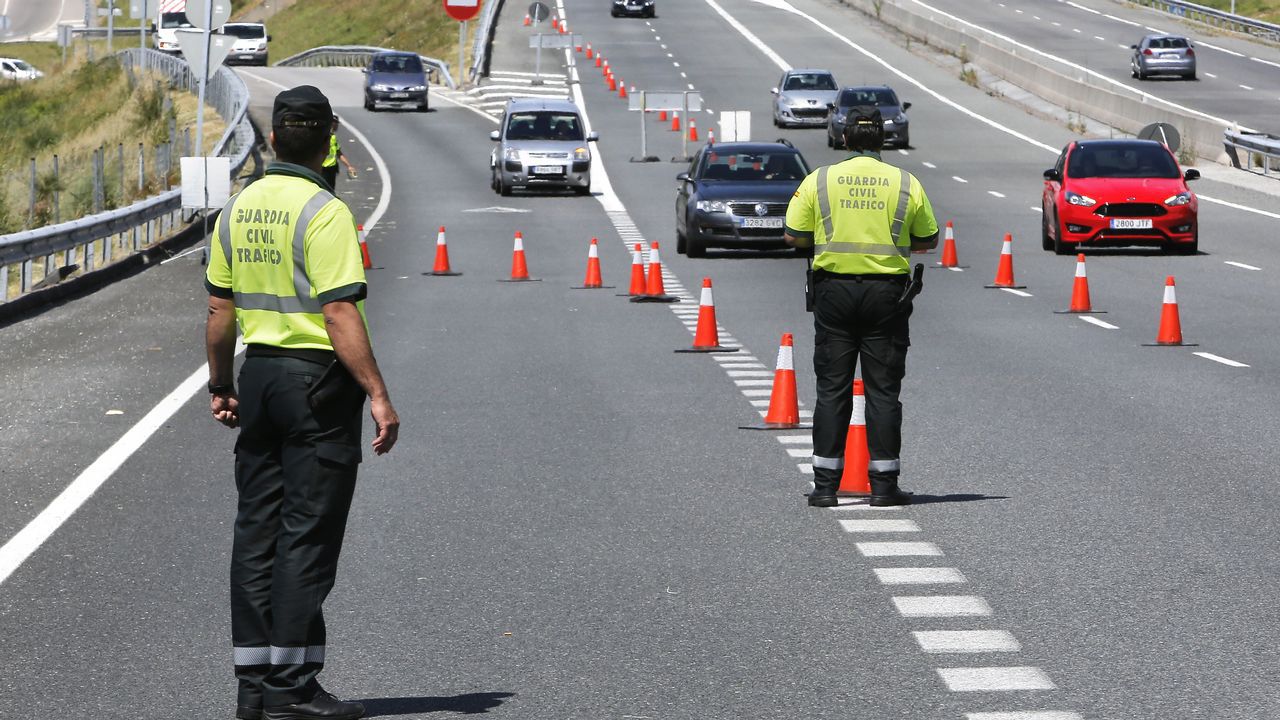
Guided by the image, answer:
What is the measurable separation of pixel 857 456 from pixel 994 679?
3.64 metres

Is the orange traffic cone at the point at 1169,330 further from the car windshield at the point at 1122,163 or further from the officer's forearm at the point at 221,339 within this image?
the officer's forearm at the point at 221,339

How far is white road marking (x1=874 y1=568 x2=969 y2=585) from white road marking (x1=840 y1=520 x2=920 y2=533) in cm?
88

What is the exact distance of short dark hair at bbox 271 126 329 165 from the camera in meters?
6.06

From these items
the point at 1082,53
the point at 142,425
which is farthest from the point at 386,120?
the point at 142,425

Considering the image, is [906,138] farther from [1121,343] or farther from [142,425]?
[142,425]

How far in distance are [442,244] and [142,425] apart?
12.5m

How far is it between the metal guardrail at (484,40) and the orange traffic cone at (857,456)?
64.1 meters

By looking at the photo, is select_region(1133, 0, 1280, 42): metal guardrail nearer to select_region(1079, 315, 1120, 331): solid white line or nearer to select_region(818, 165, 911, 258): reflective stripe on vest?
select_region(1079, 315, 1120, 331): solid white line

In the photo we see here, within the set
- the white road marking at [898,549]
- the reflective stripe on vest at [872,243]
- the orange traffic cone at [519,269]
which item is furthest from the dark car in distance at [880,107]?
the white road marking at [898,549]

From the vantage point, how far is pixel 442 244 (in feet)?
81.0

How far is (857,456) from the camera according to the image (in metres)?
10.0

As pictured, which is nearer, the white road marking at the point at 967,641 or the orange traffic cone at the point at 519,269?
the white road marking at the point at 967,641

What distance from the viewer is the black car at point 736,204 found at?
89.0ft

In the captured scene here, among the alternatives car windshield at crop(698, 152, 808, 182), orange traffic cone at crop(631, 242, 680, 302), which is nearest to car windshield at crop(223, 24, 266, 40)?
car windshield at crop(698, 152, 808, 182)
